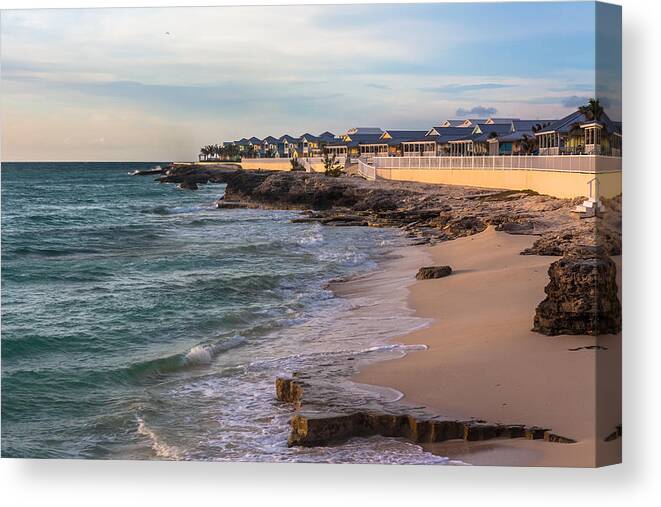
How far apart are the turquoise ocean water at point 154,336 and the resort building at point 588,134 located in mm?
2665

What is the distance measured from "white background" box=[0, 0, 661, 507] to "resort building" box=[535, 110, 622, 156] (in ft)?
0.42

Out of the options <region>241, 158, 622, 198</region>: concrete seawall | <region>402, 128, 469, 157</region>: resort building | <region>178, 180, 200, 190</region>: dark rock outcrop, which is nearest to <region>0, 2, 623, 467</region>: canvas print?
<region>241, 158, 622, 198</region>: concrete seawall

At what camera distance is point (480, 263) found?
11641mm

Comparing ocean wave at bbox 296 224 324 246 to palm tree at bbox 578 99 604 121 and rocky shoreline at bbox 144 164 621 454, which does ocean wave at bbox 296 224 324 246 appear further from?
palm tree at bbox 578 99 604 121

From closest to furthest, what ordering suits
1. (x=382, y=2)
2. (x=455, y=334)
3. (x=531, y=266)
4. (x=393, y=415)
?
(x=393, y=415)
(x=382, y=2)
(x=455, y=334)
(x=531, y=266)

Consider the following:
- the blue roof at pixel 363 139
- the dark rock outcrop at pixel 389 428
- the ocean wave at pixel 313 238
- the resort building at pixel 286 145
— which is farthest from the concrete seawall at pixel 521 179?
the dark rock outcrop at pixel 389 428

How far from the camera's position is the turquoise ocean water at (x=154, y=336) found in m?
8.16

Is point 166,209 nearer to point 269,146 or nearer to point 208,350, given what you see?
point 269,146

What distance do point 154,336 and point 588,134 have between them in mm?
5010

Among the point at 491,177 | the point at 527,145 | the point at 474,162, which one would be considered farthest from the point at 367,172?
the point at 527,145

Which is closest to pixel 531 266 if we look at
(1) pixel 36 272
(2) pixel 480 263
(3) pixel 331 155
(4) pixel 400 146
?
(2) pixel 480 263

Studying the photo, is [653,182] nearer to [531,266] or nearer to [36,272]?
[531,266]

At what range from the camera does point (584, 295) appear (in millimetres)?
8031

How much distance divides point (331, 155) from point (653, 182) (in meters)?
5.01
